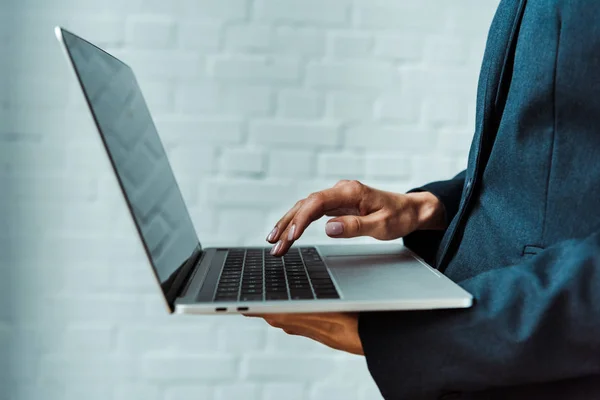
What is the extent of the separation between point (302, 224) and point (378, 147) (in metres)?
0.63

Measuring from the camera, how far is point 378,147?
1310 mm

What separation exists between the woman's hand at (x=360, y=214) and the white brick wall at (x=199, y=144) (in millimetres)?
466

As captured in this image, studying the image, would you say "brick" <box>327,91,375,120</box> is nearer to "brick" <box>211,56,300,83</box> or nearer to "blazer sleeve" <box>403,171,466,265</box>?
"brick" <box>211,56,300,83</box>

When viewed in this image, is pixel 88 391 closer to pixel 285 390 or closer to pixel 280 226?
pixel 285 390

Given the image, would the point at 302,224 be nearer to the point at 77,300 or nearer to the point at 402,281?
the point at 402,281

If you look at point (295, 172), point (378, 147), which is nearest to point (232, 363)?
point (295, 172)

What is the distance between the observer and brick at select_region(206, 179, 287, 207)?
1298mm

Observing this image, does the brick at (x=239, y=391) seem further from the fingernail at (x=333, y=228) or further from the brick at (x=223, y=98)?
the fingernail at (x=333, y=228)

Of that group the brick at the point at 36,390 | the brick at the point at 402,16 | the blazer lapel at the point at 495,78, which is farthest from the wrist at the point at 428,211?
the brick at the point at 36,390

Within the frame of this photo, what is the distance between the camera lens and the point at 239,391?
1.35m

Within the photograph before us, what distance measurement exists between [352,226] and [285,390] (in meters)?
0.76

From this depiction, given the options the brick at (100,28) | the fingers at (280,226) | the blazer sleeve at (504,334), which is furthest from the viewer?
the brick at (100,28)

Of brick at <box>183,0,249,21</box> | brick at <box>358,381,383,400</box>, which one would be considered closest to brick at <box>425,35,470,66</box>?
brick at <box>183,0,249,21</box>

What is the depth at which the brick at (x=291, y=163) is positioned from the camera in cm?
130
